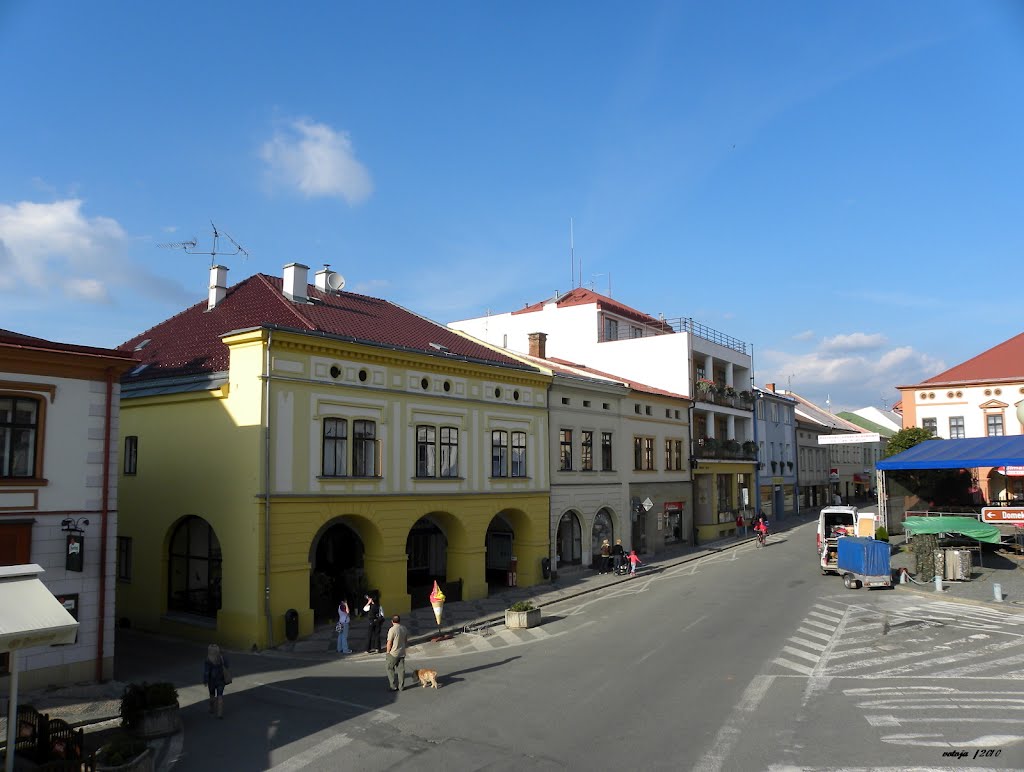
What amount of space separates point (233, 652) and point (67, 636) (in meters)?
10.4

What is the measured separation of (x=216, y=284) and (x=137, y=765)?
2175 centimetres

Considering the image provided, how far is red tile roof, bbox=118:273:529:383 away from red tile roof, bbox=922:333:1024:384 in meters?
38.6

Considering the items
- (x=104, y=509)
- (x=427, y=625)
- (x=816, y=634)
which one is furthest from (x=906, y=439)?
(x=104, y=509)

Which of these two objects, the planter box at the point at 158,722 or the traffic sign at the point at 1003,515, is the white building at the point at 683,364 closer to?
the traffic sign at the point at 1003,515

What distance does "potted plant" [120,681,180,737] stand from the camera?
14.2m

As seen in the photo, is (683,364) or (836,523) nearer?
(836,523)

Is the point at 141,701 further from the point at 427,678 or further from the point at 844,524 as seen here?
the point at 844,524

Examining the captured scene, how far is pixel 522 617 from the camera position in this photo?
2467 cm

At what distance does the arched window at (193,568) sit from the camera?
26.2 m

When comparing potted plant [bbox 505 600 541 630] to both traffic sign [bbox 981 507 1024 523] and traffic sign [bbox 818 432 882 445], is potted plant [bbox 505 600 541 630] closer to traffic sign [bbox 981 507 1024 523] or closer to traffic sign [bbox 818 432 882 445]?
traffic sign [bbox 981 507 1024 523]

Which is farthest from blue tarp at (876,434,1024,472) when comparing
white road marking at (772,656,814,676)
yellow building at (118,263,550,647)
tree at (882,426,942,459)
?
white road marking at (772,656,814,676)

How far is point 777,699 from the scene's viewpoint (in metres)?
15.6

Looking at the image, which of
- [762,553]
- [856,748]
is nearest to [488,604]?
[856,748]

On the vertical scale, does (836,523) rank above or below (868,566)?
above
